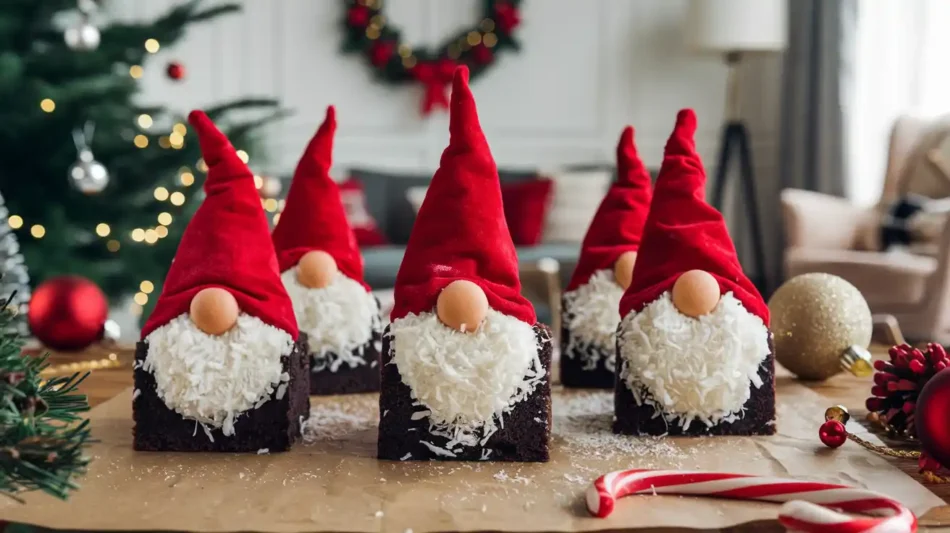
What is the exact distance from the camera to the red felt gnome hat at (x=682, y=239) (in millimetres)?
1207

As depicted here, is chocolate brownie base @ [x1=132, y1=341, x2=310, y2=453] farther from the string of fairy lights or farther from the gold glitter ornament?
the string of fairy lights

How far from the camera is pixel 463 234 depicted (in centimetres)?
112

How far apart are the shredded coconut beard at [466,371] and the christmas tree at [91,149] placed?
5.57 ft

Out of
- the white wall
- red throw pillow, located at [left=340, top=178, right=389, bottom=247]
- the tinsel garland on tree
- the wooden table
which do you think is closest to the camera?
the wooden table

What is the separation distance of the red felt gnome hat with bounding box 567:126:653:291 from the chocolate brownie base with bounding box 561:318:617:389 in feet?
0.32

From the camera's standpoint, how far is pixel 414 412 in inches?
43.0

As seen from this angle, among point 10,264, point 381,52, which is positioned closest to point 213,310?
point 10,264

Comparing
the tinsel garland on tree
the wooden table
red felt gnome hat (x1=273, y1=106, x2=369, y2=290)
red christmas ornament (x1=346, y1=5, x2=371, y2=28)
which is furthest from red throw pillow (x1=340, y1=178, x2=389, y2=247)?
red felt gnome hat (x1=273, y1=106, x2=369, y2=290)

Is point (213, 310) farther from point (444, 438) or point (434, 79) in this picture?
point (434, 79)

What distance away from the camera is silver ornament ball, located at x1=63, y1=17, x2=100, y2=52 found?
97.4 inches

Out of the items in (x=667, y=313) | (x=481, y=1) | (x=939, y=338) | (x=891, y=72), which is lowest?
(x=939, y=338)

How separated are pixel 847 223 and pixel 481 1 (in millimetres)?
2151

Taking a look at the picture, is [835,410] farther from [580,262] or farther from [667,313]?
[580,262]

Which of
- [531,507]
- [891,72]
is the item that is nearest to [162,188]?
[531,507]
